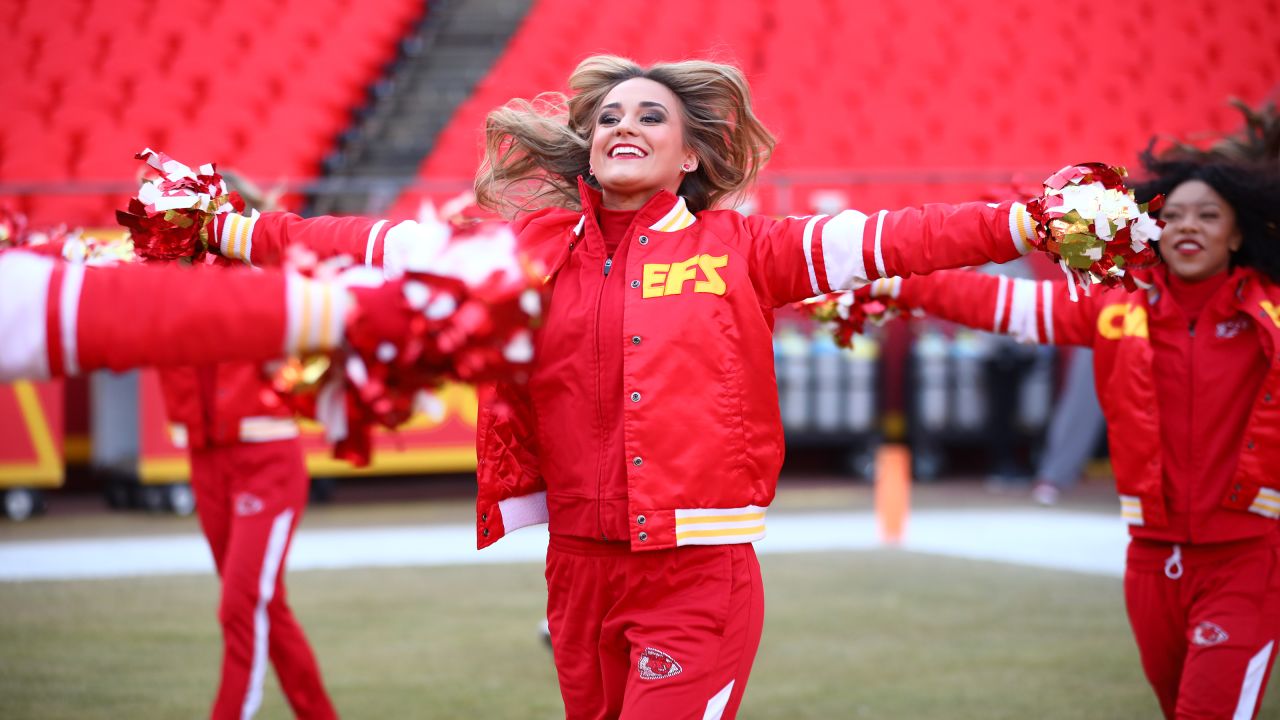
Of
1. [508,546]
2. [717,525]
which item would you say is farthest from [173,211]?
[508,546]

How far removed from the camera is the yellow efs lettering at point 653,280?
117 inches

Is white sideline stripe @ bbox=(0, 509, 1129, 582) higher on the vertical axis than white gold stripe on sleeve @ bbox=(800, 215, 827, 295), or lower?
lower

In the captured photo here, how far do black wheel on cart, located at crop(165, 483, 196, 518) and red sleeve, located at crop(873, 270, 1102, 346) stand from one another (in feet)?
27.9

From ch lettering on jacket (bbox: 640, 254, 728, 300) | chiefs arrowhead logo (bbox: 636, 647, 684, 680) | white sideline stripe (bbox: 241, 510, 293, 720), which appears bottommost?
white sideline stripe (bbox: 241, 510, 293, 720)

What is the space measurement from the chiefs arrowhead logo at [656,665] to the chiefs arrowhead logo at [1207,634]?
1637 millimetres

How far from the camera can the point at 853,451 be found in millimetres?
13938

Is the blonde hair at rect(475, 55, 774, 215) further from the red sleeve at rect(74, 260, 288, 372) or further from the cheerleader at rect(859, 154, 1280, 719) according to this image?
the red sleeve at rect(74, 260, 288, 372)

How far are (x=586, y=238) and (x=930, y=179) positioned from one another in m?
10.7

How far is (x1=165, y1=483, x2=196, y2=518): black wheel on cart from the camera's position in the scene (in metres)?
11.1

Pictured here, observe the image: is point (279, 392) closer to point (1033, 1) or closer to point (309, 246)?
point (309, 246)

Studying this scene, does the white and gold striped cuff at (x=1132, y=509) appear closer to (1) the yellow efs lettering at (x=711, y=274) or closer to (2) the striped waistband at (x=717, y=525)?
(2) the striped waistband at (x=717, y=525)

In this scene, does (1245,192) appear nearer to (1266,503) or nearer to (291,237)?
(1266,503)

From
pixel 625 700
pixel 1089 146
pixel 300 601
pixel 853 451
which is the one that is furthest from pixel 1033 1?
pixel 625 700

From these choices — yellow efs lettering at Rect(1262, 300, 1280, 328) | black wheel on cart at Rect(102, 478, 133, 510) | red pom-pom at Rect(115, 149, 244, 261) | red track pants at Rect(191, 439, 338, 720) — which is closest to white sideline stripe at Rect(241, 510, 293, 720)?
red track pants at Rect(191, 439, 338, 720)
